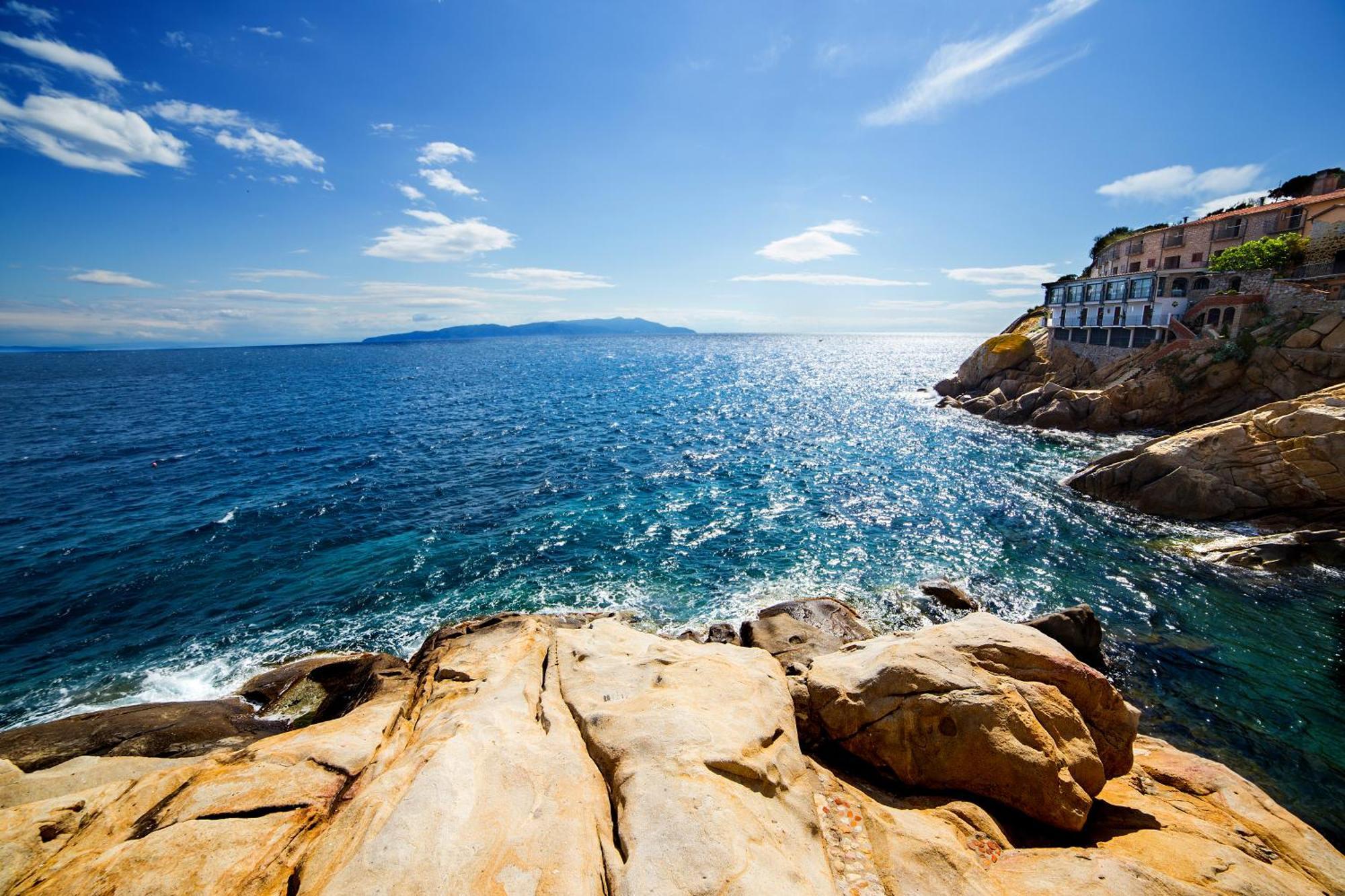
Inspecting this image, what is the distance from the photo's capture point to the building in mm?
49906

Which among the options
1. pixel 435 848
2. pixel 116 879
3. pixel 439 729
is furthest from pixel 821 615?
pixel 116 879

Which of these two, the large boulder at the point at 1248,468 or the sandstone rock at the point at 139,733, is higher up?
the large boulder at the point at 1248,468

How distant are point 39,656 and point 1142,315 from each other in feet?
298

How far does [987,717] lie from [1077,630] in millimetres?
11986

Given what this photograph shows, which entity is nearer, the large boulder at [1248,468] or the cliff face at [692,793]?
the cliff face at [692,793]

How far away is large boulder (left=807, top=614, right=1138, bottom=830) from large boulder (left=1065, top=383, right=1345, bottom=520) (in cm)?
2800

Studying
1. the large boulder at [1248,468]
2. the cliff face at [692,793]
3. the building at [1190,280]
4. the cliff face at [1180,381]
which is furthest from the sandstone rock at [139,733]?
the building at [1190,280]

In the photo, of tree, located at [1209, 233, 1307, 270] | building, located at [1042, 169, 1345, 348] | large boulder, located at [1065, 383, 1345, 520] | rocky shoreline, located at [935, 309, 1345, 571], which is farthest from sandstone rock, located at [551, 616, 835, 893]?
tree, located at [1209, 233, 1307, 270]

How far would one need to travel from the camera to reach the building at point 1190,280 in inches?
1965

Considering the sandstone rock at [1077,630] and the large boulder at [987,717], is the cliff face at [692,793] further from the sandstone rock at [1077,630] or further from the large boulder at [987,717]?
the sandstone rock at [1077,630]

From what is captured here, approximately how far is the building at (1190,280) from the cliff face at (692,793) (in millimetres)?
57462

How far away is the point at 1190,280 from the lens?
201 ft

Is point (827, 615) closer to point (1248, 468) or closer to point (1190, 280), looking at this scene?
point (1248, 468)

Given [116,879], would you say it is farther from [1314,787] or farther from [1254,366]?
[1254,366]
